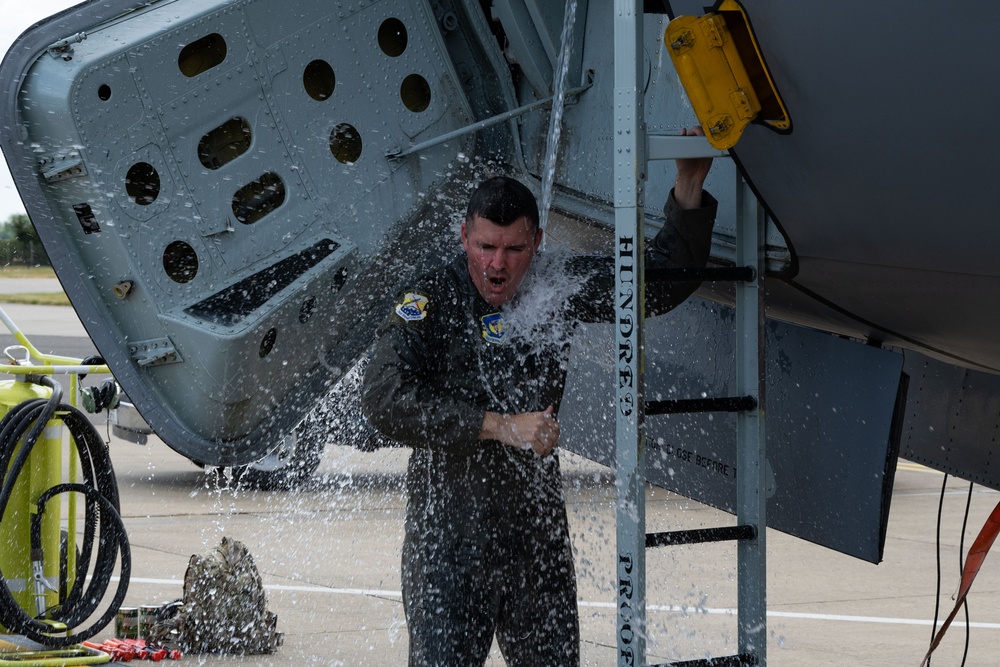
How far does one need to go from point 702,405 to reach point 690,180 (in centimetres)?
59

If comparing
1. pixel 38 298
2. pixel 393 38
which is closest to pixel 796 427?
pixel 393 38

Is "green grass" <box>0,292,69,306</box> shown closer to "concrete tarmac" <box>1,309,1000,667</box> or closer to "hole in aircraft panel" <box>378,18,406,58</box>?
"concrete tarmac" <box>1,309,1000,667</box>

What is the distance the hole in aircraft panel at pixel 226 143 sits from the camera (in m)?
3.88

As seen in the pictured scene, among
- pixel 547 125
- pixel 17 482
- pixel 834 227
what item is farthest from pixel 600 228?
pixel 17 482

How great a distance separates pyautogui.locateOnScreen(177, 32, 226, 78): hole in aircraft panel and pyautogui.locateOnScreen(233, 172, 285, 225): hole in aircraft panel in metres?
0.38

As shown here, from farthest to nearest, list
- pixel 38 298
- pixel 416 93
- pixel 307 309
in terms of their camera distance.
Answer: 1. pixel 38 298
2. pixel 416 93
3. pixel 307 309

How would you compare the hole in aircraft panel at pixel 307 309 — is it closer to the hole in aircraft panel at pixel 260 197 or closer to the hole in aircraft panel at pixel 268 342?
the hole in aircraft panel at pixel 268 342

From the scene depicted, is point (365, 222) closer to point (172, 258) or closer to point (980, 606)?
point (172, 258)

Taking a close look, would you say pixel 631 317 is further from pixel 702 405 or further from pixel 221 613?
pixel 221 613

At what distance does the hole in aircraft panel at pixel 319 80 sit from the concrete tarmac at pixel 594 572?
223 centimetres

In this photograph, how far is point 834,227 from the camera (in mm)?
3008

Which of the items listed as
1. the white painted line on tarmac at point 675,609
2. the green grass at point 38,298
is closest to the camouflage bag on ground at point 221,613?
the white painted line on tarmac at point 675,609

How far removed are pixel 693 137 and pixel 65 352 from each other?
67.4 ft

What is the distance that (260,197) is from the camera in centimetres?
398
